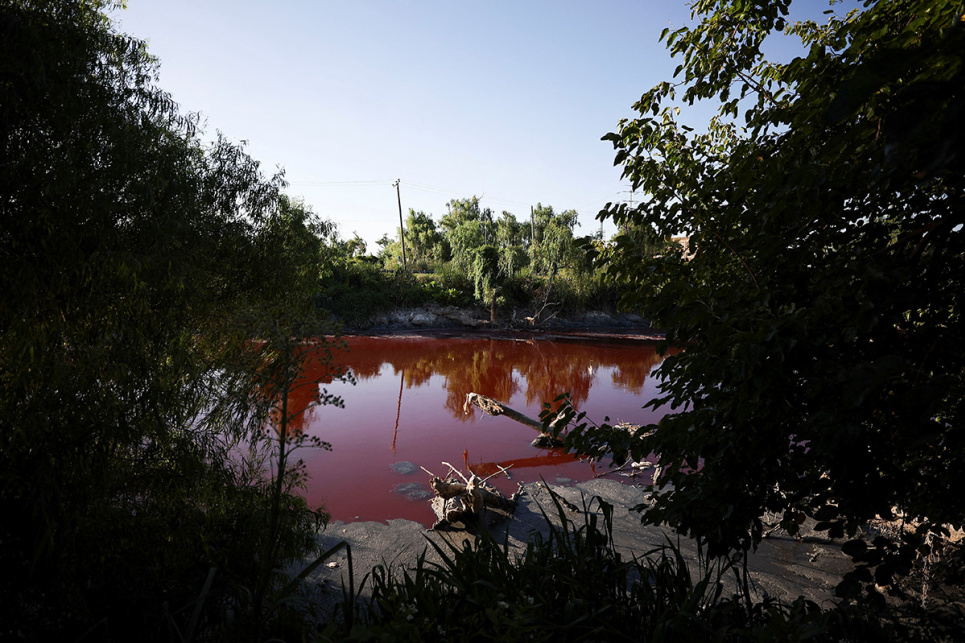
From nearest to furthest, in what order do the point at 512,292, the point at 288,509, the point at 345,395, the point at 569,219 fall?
the point at 288,509, the point at 345,395, the point at 512,292, the point at 569,219

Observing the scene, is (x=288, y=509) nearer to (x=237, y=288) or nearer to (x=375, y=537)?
(x=375, y=537)

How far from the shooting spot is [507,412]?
8.22 metres

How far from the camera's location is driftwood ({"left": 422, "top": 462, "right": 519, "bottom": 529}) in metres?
5.09

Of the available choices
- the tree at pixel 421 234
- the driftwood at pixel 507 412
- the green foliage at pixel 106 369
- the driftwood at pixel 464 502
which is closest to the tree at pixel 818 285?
the green foliage at pixel 106 369

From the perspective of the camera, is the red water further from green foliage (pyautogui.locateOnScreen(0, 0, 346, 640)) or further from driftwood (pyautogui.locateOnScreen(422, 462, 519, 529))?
green foliage (pyautogui.locateOnScreen(0, 0, 346, 640))

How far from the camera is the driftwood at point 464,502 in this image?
5.09 metres

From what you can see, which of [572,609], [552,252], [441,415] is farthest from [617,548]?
[552,252]

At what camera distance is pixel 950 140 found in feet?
2.74

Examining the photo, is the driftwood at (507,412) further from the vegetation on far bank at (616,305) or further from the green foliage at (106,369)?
the green foliage at (106,369)

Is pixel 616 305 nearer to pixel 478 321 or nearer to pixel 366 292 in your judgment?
pixel 366 292

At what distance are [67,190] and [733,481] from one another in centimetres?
388

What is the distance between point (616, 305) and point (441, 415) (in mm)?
7903

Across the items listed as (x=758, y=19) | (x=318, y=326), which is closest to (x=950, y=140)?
(x=758, y=19)

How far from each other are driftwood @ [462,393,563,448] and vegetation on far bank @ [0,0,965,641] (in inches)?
159
